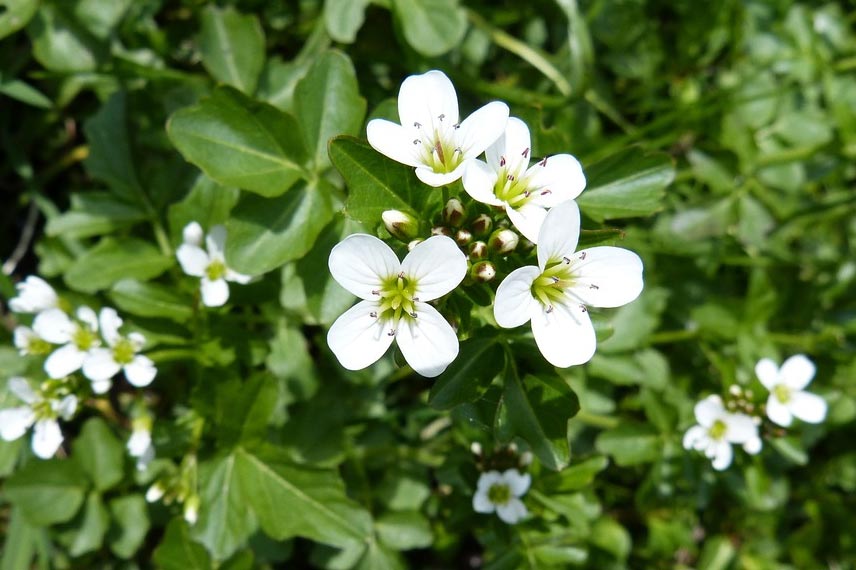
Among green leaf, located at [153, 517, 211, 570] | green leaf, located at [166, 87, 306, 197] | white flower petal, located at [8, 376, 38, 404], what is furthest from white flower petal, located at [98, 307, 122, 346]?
green leaf, located at [153, 517, 211, 570]

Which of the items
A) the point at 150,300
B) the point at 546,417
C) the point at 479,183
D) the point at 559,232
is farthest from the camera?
the point at 150,300

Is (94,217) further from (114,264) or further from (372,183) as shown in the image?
(372,183)

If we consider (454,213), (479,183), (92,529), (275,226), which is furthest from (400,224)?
(92,529)

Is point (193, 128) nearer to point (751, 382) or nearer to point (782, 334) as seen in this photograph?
point (751, 382)

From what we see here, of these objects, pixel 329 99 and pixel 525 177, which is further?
pixel 329 99

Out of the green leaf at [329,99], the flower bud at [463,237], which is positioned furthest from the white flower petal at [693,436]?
the green leaf at [329,99]

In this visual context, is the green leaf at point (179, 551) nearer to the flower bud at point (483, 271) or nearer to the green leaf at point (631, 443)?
the flower bud at point (483, 271)
